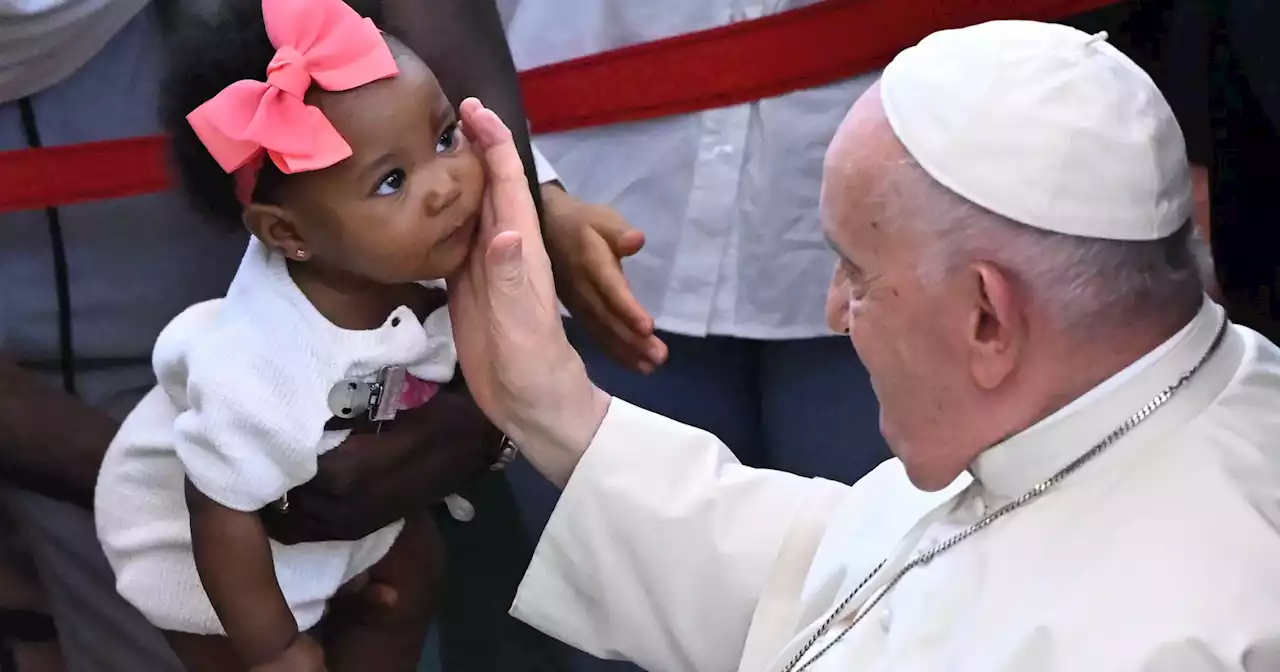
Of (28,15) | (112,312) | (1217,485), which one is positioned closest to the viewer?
(1217,485)

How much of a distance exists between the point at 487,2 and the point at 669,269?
272 millimetres

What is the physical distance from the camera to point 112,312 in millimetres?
934

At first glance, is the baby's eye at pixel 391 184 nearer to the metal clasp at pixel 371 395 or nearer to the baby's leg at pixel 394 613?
the metal clasp at pixel 371 395

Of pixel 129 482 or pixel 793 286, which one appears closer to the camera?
pixel 129 482

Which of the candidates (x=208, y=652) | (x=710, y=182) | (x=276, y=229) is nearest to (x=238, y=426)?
(x=276, y=229)

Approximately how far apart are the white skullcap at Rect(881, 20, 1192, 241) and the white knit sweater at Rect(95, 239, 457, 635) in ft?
1.27

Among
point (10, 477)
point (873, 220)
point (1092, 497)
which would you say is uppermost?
point (873, 220)

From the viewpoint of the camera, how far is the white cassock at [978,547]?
54cm

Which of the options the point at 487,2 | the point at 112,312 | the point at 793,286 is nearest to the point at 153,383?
the point at 112,312

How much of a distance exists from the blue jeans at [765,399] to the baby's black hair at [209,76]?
0.35 meters

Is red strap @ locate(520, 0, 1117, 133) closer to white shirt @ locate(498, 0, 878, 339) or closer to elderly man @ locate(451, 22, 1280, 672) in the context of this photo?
white shirt @ locate(498, 0, 878, 339)

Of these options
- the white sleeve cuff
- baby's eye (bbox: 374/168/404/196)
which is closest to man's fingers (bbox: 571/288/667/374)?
the white sleeve cuff

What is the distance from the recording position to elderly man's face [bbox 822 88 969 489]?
Answer: 1.97 ft

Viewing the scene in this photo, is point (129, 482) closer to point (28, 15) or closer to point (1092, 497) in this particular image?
point (28, 15)
